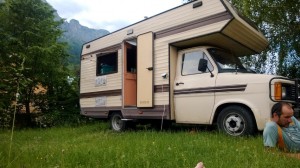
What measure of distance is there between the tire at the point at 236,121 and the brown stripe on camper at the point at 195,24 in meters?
1.99

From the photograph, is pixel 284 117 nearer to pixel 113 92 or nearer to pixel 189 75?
pixel 189 75

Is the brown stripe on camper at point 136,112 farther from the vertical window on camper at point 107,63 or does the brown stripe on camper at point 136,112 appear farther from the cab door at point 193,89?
the vertical window on camper at point 107,63

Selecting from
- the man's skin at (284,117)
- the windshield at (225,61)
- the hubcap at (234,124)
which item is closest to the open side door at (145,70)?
the windshield at (225,61)

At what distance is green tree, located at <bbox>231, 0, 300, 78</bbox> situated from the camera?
13219 millimetres

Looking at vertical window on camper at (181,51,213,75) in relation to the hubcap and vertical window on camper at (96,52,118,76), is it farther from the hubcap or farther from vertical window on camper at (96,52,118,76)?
vertical window on camper at (96,52,118,76)

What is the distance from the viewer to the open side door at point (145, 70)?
9.03 metres

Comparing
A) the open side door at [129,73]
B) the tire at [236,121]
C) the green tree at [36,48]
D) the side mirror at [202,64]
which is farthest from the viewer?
the green tree at [36,48]

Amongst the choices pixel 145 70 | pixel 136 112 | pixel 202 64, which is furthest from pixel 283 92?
pixel 136 112

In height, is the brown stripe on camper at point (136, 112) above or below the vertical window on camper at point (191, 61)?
below

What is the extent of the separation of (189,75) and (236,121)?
172 centimetres

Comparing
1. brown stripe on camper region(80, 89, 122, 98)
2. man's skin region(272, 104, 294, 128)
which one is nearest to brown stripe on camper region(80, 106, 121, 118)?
brown stripe on camper region(80, 89, 122, 98)

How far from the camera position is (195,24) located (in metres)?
8.06

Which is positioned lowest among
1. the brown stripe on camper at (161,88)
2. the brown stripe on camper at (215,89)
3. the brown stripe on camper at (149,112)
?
the brown stripe on camper at (149,112)

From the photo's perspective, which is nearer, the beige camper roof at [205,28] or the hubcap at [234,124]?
the hubcap at [234,124]
